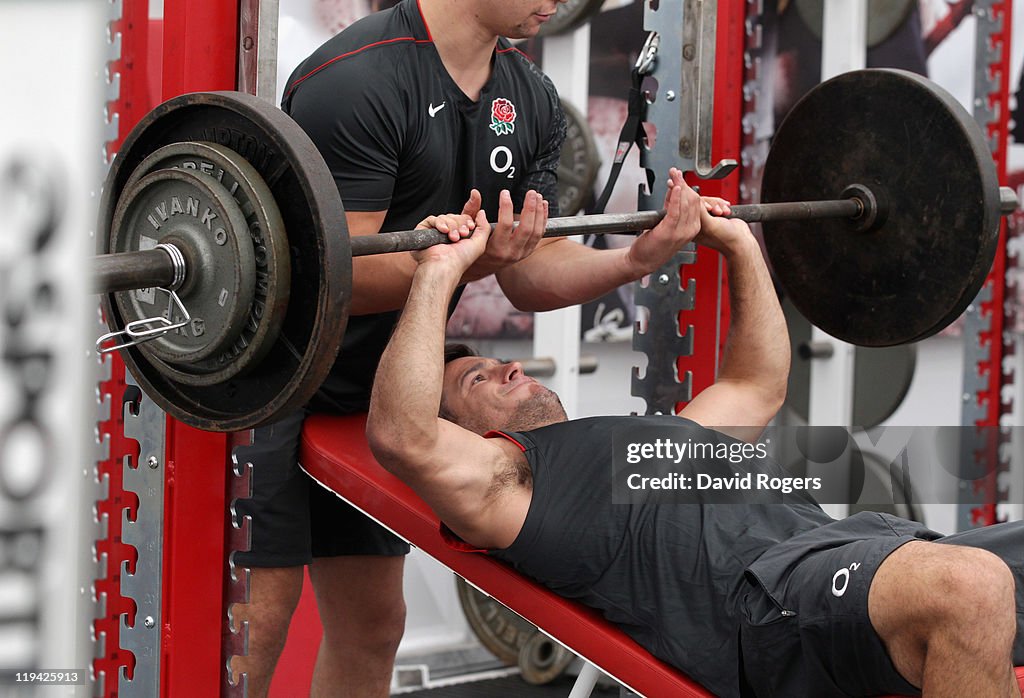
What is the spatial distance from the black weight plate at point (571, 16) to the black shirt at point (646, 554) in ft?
4.40

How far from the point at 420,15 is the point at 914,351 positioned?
2281 mm

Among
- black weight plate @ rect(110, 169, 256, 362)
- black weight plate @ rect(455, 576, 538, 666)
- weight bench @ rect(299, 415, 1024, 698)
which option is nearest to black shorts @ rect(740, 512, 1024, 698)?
weight bench @ rect(299, 415, 1024, 698)

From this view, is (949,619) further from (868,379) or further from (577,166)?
(868,379)

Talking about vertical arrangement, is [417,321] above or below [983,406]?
above

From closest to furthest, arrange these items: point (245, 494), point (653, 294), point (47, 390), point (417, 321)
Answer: point (47, 390), point (417, 321), point (245, 494), point (653, 294)

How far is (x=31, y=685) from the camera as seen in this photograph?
2.19 ft

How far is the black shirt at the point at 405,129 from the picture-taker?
5.65ft

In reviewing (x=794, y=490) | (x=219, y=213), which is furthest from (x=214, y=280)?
(x=794, y=490)

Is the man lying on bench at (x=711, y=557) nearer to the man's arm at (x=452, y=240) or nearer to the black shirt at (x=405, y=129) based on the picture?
the man's arm at (x=452, y=240)

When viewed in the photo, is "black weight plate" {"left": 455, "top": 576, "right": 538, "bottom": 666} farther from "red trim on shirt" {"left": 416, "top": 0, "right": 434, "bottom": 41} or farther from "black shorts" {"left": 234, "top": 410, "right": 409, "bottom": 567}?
"red trim on shirt" {"left": 416, "top": 0, "right": 434, "bottom": 41}

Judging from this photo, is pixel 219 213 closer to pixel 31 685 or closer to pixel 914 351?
pixel 31 685

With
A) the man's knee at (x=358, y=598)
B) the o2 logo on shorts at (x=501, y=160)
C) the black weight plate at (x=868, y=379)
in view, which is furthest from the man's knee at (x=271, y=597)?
the black weight plate at (x=868, y=379)

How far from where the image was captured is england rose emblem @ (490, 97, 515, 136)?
191 cm

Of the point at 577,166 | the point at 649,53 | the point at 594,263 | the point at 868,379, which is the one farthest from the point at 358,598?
the point at 868,379
